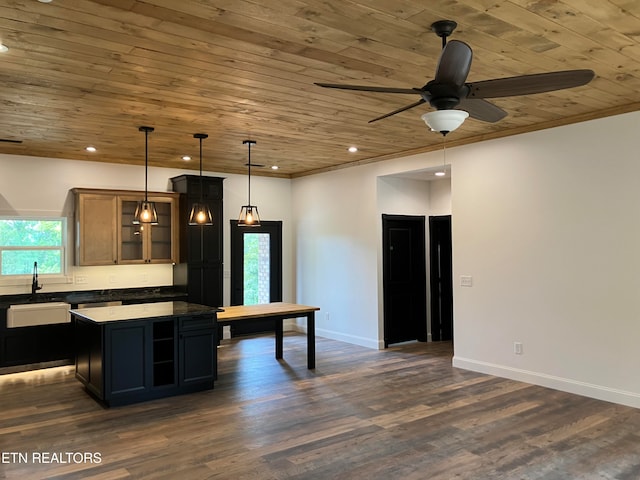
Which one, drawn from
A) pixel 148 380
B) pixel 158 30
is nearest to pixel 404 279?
pixel 148 380

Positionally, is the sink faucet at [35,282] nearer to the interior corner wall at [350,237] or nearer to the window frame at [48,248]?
the window frame at [48,248]

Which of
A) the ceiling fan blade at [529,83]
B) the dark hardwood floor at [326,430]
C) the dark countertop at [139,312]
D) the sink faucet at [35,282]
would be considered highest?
the ceiling fan blade at [529,83]

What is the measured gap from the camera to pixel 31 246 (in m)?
6.67

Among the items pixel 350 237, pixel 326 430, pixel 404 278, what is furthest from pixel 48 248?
pixel 404 278

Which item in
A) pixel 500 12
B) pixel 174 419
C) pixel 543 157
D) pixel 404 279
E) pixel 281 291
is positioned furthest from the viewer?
pixel 281 291

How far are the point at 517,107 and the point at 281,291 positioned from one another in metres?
5.41

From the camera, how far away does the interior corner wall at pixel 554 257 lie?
185 inches

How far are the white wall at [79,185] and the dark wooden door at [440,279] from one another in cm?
322

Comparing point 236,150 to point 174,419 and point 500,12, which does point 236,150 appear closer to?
point 174,419

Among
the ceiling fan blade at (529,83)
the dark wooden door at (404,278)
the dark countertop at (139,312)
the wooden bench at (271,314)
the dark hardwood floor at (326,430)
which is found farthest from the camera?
the dark wooden door at (404,278)

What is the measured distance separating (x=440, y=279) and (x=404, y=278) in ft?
2.09

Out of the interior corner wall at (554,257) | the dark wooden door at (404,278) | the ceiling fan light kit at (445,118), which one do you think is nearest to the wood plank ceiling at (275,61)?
the interior corner wall at (554,257)

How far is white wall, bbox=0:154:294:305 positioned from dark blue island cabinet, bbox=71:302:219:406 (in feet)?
5.67

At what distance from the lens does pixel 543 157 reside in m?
5.32
